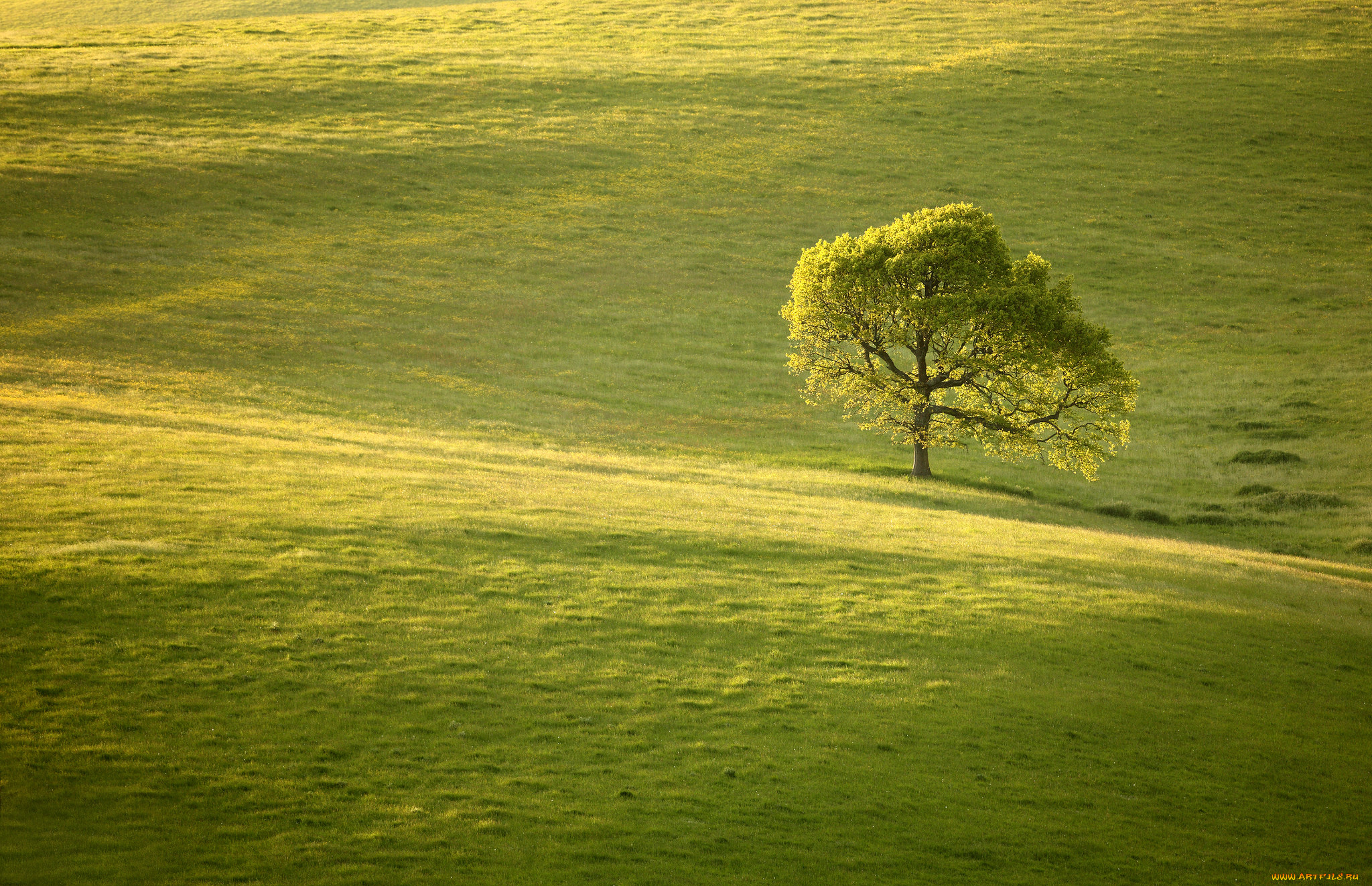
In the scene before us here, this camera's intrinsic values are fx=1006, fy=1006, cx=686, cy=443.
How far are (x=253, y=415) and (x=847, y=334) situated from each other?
2246 cm

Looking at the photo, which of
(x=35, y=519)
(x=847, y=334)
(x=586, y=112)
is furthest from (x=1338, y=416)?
(x=586, y=112)

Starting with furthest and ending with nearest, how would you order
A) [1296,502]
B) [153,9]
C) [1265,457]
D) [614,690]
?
[153,9]
[1265,457]
[1296,502]
[614,690]

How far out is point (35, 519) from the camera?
20844 mm

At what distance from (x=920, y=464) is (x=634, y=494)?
14.7 meters

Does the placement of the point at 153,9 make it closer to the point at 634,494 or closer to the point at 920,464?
the point at 920,464

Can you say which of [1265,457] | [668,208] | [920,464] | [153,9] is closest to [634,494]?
[920,464]

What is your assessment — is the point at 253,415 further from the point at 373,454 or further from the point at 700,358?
the point at 700,358

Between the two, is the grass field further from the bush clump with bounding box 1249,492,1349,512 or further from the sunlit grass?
the bush clump with bounding box 1249,492,1349,512

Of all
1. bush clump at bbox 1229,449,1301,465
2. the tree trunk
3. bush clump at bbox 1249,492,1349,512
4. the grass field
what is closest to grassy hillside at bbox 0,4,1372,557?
the grass field

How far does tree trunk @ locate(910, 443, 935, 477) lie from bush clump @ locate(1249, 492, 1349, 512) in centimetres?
1359

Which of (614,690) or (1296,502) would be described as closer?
(614,690)

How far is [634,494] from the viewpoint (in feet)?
99.8

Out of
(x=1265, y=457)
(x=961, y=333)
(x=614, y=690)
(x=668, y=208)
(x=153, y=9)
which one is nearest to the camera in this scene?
(x=614, y=690)

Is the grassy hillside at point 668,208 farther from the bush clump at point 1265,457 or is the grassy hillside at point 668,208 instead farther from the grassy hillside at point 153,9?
the grassy hillside at point 153,9
